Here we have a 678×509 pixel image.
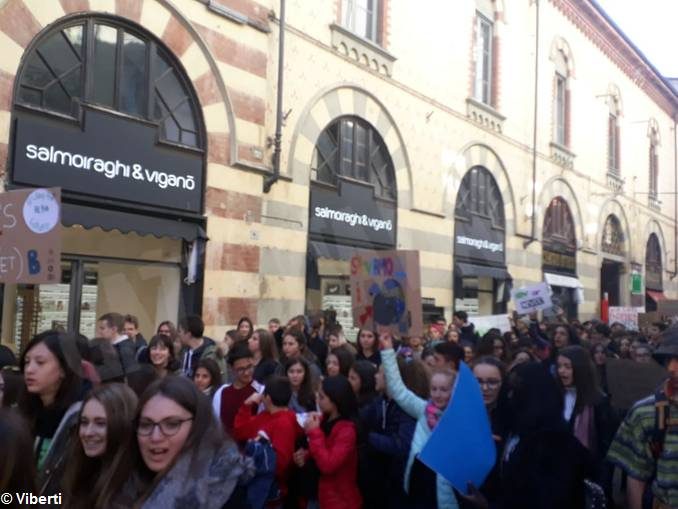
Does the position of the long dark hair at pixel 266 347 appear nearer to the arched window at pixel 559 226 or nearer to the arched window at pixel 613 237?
the arched window at pixel 559 226

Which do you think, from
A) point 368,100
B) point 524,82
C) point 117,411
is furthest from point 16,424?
point 524,82

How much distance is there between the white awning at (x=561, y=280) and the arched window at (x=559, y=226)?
3.11ft

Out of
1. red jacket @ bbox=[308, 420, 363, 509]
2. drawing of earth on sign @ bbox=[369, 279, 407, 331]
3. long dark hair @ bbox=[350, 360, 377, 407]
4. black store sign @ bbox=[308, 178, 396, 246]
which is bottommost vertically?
red jacket @ bbox=[308, 420, 363, 509]

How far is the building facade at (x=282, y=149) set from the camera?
9.17m

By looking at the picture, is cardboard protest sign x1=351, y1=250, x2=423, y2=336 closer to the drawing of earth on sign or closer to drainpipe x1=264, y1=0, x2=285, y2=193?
the drawing of earth on sign

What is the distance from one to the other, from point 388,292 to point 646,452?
3553 mm

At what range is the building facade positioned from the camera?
917 cm

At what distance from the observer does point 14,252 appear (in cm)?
560

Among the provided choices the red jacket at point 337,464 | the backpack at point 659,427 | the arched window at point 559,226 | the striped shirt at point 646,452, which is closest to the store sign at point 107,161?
the red jacket at point 337,464

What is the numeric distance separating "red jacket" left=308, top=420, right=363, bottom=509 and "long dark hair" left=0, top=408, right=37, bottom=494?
2.32 m

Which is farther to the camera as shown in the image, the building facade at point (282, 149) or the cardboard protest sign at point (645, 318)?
the cardboard protest sign at point (645, 318)

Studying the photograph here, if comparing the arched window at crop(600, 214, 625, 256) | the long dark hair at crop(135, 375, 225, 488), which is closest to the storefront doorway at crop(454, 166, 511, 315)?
the arched window at crop(600, 214, 625, 256)

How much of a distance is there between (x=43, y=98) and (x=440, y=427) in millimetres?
7238

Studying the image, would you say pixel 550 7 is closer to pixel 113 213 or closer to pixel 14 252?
pixel 113 213
